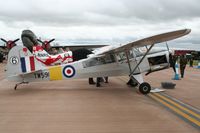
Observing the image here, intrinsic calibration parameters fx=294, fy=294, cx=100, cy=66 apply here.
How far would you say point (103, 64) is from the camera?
12.7 metres

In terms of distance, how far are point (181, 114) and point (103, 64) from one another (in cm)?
556

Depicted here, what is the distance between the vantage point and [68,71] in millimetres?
12141

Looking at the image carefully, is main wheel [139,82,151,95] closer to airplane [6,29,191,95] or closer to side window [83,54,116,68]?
airplane [6,29,191,95]

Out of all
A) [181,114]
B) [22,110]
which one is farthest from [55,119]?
[181,114]

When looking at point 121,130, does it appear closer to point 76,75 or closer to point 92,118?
point 92,118

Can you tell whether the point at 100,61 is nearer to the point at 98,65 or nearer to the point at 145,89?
→ the point at 98,65

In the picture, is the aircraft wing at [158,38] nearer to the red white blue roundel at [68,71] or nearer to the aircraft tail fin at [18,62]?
the red white blue roundel at [68,71]

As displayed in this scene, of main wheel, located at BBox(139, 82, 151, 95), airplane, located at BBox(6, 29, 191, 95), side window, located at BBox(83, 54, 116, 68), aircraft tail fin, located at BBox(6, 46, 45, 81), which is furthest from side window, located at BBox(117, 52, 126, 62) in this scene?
aircraft tail fin, located at BBox(6, 46, 45, 81)

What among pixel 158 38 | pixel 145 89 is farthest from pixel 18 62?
pixel 158 38

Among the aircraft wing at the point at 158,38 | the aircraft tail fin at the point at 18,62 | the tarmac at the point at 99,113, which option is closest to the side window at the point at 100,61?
the aircraft wing at the point at 158,38

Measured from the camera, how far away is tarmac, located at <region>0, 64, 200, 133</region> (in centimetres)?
621

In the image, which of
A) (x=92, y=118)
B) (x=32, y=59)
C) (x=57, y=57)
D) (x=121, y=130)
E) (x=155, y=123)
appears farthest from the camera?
(x=57, y=57)

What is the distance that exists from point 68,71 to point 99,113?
473cm

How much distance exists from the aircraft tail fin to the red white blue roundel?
1317mm
